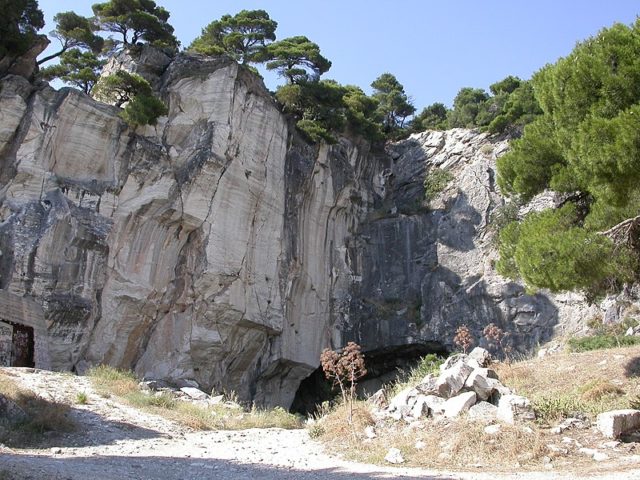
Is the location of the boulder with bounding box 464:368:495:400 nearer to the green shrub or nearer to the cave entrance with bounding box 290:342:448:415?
the green shrub

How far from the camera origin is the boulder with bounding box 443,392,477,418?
905 centimetres

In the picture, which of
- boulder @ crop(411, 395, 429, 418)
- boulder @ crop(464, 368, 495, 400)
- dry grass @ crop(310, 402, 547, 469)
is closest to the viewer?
dry grass @ crop(310, 402, 547, 469)

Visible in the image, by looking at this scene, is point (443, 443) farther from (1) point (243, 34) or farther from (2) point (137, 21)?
(1) point (243, 34)

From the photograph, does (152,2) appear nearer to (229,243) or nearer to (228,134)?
(228,134)

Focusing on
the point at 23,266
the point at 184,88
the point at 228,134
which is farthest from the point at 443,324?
the point at 23,266

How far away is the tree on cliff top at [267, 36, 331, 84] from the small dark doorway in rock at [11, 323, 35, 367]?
14.6 m

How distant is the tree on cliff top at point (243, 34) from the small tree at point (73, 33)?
4571mm

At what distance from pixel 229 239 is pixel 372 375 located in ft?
28.4

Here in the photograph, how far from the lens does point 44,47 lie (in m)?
21.1

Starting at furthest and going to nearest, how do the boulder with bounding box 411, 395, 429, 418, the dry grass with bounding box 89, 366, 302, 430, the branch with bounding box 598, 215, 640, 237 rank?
1. the dry grass with bounding box 89, 366, 302, 430
2. the branch with bounding box 598, 215, 640, 237
3. the boulder with bounding box 411, 395, 429, 418

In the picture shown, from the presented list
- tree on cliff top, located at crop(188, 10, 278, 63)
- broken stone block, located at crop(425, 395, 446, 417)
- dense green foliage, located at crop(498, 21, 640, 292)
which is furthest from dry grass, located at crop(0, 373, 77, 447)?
tree on cliff top, located at crop(188, 10, 278, 63)

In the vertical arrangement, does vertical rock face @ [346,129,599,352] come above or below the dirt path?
above

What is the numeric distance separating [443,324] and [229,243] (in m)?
8.36

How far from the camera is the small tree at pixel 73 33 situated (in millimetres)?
22578
